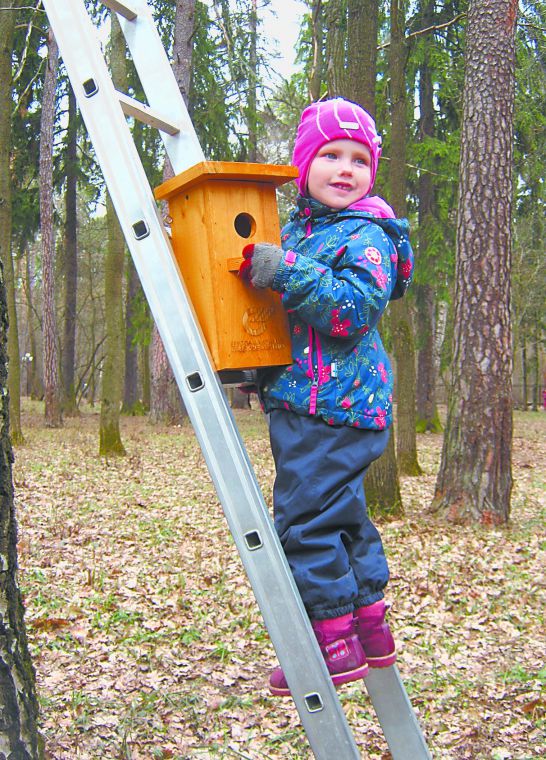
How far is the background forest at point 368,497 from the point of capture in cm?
376

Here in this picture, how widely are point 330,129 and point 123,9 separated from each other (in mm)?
723

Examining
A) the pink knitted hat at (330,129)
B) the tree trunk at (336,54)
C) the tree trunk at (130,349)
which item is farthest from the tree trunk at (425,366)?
the pink knitted hat at (330,129)

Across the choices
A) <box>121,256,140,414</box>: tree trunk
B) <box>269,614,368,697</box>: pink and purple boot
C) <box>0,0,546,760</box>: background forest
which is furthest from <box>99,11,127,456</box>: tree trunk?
<box>269,614,368,697</box>: pink and purple boot

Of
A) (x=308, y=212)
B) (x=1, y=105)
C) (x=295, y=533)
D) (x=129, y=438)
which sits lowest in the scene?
(x=129, y=438)

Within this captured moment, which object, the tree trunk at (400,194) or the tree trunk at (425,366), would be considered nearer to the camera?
the tree trunk at (400,194)

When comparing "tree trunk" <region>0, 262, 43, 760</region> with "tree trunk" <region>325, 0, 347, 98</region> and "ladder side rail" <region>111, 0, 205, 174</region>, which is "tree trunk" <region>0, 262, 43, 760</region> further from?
"tree trunk" <region>325, 0, 347, 98</region>

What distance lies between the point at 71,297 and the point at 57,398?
161 inches

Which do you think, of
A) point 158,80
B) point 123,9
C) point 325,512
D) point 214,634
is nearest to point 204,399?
point 325,512

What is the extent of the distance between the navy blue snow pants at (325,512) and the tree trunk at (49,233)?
15.3m

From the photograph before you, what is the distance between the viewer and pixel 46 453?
39.3 ft

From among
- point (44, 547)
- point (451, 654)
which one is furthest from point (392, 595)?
point (44, 547)

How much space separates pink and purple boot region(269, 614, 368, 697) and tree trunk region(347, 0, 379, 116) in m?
5.93

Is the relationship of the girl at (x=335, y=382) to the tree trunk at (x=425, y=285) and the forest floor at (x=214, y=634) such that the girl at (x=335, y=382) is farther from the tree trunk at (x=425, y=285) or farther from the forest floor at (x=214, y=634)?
the tree trunk at (x=425, y=285)

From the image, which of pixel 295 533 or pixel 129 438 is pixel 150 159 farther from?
pixel 295 533
